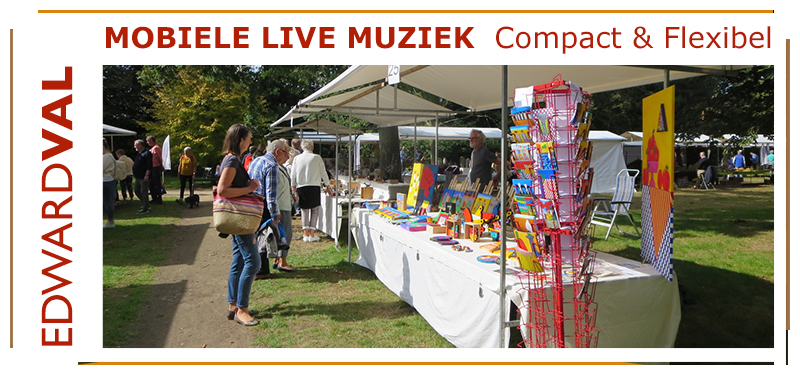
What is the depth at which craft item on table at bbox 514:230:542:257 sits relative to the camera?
2783mm

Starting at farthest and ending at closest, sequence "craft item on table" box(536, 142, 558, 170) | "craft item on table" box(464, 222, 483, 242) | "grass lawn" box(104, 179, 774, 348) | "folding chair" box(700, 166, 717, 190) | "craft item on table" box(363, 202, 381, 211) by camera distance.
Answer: "folding chair" box(700, 166, 717, 190), "craft item on table" box(363, 202, 381, 211), "craft item on table" box(464, 222, 483, 242), "grass lawn" box(104, 179, 774, 348), "craft item on table" box(536, 142, 558, 170)

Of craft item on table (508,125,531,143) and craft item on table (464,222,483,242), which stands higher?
craft item on table (508,125,531,143)

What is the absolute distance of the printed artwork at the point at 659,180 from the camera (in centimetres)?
295

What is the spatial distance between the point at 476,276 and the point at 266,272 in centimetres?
290

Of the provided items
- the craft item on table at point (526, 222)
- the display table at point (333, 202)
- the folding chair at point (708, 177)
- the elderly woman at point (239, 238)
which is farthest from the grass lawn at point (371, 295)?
the folding chair at point (708, 177)

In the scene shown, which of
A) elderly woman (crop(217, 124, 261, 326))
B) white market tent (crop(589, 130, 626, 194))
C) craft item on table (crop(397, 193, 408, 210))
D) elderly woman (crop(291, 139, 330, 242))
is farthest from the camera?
white market tent (crop(589, 130, 626, 194))

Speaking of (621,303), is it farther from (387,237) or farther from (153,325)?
(153,325)

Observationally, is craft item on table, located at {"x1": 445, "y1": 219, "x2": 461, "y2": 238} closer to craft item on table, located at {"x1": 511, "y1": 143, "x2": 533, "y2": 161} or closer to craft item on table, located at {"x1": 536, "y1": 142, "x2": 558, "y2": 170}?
craft item on table, located at {"x1": 511, "y1": 143, "x2": 533, "y2": 161}

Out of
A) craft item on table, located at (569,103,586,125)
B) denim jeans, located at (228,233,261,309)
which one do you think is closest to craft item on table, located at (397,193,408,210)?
denim jeans, located at (228,233,261,309)

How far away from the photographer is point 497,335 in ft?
9.41

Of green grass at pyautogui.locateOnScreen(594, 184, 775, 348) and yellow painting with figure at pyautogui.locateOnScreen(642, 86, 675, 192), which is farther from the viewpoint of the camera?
green grass at pyautogui.locateOnScreen(594, 184, 775, 348)

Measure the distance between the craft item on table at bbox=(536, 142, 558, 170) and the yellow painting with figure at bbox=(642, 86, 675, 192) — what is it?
810 mm

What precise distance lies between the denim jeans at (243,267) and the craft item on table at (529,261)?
6.11ft
